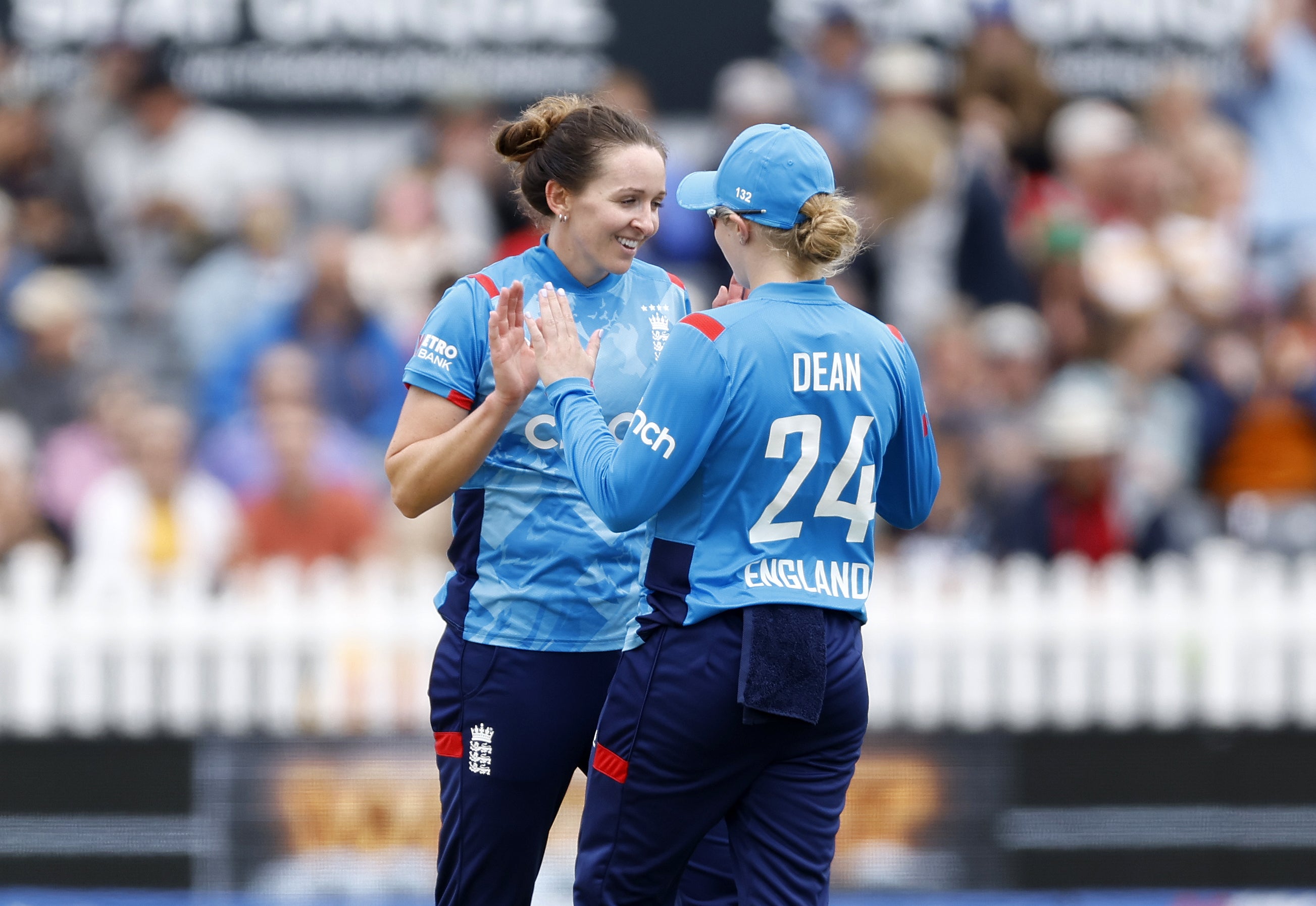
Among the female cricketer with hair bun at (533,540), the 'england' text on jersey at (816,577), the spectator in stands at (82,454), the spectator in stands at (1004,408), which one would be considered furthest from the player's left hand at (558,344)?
the spectator in stands at (82,454)

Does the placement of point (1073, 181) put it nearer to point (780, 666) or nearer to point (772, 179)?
point (772, 179)

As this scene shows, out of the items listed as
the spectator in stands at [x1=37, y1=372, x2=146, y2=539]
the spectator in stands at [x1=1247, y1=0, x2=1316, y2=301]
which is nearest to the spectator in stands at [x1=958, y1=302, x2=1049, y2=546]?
the spectator in stands at [x1=1247, y1=0, x2=1316, y2=301]

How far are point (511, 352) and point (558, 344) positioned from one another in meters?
0.09

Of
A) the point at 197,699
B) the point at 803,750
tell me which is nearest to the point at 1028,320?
the point at 197,699

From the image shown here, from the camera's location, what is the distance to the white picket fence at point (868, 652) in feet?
24.3

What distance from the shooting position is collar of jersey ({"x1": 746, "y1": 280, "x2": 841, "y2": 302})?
11.0ft

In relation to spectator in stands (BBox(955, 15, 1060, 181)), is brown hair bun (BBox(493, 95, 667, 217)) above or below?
below

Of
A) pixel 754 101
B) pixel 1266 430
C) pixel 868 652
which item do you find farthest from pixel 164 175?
pixel 1266 430

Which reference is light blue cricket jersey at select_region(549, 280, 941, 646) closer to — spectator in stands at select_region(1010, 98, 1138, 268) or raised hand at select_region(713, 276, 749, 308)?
raised hand at select_region(713, 276, 749, 308)

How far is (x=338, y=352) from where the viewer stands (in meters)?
8.59

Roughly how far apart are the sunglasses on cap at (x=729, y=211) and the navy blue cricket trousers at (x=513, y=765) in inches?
37.6

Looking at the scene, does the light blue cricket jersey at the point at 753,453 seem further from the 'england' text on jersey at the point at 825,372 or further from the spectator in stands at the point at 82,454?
the spectator in stands at the point at 82,454

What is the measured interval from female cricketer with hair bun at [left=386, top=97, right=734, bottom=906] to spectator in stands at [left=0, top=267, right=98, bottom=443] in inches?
217

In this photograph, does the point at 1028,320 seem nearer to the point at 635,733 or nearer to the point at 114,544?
the point at 114,544
